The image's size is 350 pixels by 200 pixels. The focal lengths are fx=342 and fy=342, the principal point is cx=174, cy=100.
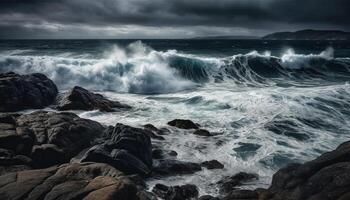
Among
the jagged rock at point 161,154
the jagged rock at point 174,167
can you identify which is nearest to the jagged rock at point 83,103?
the jagged rock at point 161,154

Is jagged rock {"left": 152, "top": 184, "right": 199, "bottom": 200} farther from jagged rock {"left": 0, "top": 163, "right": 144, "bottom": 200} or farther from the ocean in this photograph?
jagged rock {"left": 0, "top": 163, "right": 144, "bottom": 200}

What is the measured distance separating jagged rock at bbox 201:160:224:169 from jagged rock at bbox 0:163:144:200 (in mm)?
3789

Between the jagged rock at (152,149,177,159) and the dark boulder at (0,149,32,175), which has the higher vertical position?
the dark boulder at (0,149,32,175)

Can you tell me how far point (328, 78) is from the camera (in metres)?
29.6

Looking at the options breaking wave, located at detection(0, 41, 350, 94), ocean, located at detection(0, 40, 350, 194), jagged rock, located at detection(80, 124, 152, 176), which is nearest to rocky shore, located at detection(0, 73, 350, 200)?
jagged rock, located at detection(80, 124, 152, 176)

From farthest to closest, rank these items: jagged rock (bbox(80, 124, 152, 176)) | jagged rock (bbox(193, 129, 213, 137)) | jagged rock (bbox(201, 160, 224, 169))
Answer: jagged rock (bbox(193, 129, 213, 137))
jagged rock (bbox(201, 160, 224, 169))
jagged rock (bbox(80, 124, 152, 176))

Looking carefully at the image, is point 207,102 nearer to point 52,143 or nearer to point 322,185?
point 52,143

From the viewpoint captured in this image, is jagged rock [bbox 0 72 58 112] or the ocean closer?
the ocean

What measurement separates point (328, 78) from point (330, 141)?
753 inches

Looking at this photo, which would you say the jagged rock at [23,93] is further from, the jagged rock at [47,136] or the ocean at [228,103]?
the jagged rock at [47,136]

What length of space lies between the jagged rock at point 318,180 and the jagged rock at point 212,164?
3180 millimetres

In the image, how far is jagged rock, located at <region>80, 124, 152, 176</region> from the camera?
877 centimetres

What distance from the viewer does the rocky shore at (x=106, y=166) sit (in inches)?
232

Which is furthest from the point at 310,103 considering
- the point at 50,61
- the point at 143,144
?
the point at 50,61
